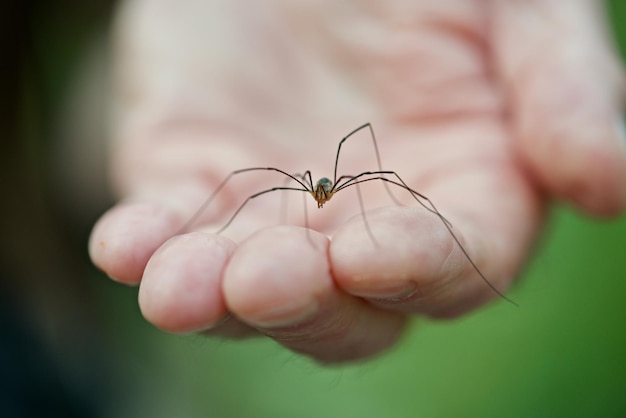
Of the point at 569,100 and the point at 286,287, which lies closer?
the point at 286,287

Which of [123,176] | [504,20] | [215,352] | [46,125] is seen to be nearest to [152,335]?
[215,352]

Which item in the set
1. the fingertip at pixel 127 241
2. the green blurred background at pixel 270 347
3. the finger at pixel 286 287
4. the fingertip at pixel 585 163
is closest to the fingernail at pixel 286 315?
the finger at pixel 286 287

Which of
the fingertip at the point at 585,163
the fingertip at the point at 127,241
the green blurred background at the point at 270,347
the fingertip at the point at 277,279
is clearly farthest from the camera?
the green blurred background at the point at 270,347

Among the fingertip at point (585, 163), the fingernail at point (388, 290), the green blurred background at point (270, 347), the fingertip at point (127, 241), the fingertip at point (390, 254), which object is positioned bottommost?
the green blurred background at point (270, 347)

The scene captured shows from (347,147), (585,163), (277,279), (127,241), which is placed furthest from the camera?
(347,147)

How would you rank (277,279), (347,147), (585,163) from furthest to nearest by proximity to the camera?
1. (347,147)
2. (585,163)
3. (277,279)

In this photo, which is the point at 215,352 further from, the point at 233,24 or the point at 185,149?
the point at 233,24

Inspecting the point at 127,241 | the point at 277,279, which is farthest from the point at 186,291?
the point at 127,241

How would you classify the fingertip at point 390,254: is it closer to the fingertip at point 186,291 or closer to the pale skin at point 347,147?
the pale skin at point 347,147

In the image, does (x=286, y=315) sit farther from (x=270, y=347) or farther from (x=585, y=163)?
(x=270, y=347)
